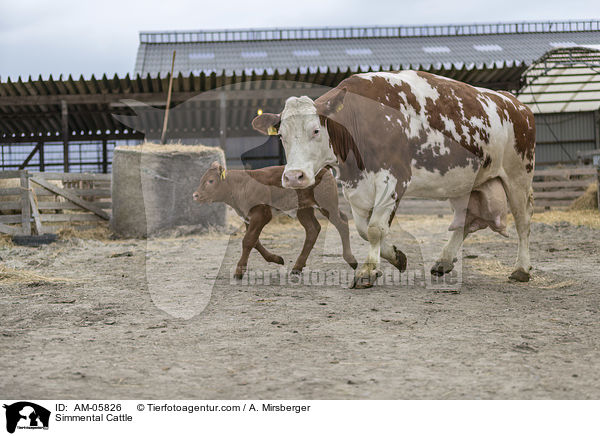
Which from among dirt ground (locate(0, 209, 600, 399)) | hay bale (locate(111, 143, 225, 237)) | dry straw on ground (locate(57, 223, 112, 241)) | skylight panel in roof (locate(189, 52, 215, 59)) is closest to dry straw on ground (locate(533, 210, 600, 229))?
dirt ground (locate(0, 209, 600, 399))

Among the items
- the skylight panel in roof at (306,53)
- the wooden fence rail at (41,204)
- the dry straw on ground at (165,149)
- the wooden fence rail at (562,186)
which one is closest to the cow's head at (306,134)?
the dry straw on ground at (165,149)

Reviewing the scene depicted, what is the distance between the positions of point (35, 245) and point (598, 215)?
33.4 feet

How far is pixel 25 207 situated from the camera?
9.14m

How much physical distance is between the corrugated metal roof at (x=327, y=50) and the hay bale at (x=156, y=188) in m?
14.0

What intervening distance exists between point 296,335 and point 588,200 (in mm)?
11891

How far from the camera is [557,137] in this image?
73.0 feet

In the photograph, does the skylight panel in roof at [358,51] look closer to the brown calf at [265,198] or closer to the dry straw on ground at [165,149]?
the dry straw on ground at [165,149]

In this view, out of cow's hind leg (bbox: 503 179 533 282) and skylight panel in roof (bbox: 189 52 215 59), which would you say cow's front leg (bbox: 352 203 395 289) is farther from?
skylight panel in roof (bbox: 189 52 215 59)

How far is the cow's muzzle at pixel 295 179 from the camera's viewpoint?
393 cm

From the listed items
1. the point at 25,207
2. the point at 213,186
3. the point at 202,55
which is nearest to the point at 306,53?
the point at 202,55

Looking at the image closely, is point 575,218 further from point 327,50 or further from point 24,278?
point 327,50

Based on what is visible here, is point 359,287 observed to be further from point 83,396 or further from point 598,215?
point 598,215

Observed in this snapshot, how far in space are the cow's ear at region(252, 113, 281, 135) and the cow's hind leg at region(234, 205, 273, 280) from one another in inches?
32.1

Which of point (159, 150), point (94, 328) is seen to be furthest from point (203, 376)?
point (159, 150)
